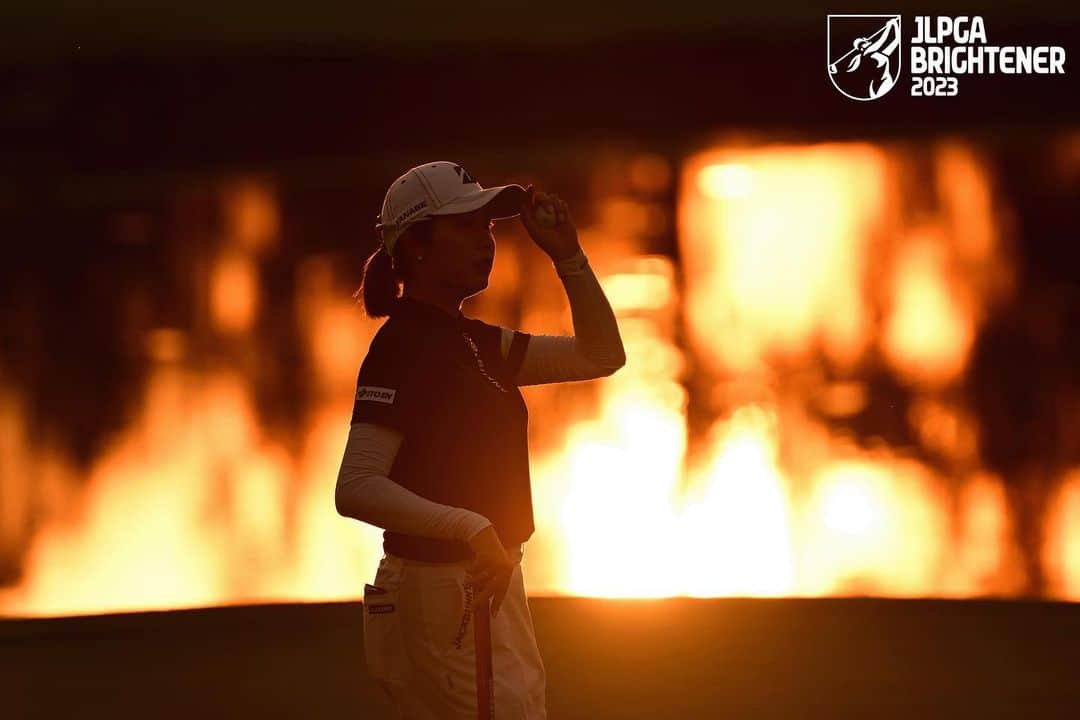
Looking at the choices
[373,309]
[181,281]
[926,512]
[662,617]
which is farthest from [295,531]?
[373,309]

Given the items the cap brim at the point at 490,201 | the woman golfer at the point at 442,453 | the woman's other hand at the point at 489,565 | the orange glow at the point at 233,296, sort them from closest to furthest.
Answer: the woman's other hand at the point at 489,565 → the woman golfer at the point at 442,453 → the cap brim at the point at 490,201 → the orange glow at the point at 233,296

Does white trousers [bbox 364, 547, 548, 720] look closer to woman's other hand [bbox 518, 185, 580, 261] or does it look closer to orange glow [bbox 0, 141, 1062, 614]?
woman's other hand [bbox 518, 185, 580, 261]

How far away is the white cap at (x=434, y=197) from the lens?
270cm

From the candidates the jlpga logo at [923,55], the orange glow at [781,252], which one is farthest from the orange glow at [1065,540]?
the jlpga logo at [923,55]

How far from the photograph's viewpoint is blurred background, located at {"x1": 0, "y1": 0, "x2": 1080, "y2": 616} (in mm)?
7105

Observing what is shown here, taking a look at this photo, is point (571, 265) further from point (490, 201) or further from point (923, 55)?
point (923, 55)

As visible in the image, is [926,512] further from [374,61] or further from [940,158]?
[374,61]

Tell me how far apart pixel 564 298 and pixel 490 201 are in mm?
4674

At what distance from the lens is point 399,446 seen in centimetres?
262

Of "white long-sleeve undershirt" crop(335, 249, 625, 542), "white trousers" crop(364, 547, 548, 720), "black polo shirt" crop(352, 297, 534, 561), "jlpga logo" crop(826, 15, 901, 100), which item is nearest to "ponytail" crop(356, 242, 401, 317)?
"black polo shirt" crop(352, 297, 534, 561)

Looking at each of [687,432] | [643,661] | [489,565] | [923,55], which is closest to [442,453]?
[489,565]

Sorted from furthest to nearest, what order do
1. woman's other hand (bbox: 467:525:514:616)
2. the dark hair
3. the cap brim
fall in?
the dark hair, the cap brim, woman's other hand (bbox: 467:525:514:616)

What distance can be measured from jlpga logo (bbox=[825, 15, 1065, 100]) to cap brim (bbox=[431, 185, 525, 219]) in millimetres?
4815

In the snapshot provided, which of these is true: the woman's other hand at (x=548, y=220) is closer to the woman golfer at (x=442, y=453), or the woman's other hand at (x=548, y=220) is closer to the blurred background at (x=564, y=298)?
the woman golfer at (x=442, y=453)
